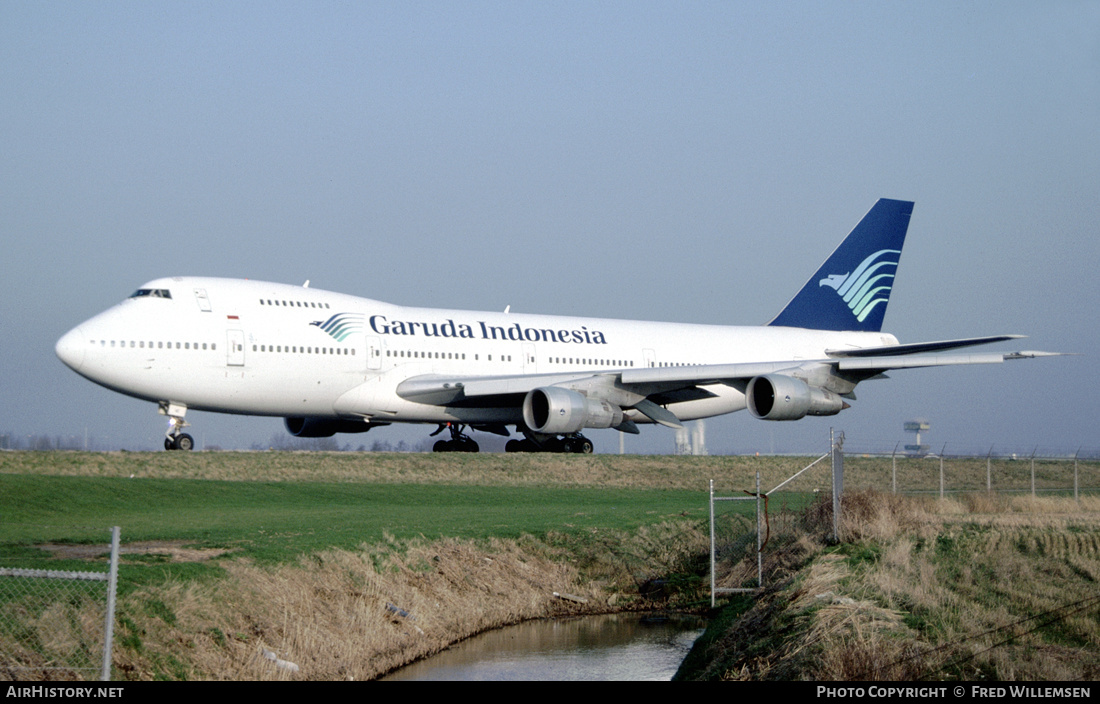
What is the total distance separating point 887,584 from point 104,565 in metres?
8.26

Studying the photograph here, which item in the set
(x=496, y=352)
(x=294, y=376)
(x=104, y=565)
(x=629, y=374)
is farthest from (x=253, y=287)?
(x=104, y=565)

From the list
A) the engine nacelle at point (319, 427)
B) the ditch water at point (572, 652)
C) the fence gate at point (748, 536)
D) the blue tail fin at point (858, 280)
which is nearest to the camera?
the ditch water at point (572, 652)

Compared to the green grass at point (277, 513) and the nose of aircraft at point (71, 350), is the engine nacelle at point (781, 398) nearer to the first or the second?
the green grass at point (277, 513)

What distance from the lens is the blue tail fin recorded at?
41.4 meters

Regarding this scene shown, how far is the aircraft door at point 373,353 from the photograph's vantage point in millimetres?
30094

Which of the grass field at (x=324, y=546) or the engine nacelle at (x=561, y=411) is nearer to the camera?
the grass field at (x=324, y=546)

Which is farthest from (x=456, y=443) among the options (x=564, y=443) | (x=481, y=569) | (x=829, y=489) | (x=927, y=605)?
(x=927, y=605)

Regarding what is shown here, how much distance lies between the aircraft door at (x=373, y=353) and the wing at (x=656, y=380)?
87 cm

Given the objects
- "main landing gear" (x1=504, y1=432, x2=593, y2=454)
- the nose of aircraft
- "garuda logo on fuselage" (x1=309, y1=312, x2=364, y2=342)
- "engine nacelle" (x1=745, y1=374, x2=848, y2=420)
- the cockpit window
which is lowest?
"main landing gear" (x1=504, y1=432, x2=593, y2=454)

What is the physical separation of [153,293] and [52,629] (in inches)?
740

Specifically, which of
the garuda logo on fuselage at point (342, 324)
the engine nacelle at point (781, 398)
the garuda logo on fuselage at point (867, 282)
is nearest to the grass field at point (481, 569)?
the garuda logo on fuselage at point (342, 324)

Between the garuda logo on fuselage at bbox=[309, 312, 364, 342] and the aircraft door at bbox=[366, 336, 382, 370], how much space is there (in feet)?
1.37

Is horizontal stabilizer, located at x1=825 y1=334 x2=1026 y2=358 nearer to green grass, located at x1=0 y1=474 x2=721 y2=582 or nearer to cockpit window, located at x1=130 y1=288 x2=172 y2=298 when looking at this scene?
green grass, located at x1=0 y1=474 x2=721 y2=582

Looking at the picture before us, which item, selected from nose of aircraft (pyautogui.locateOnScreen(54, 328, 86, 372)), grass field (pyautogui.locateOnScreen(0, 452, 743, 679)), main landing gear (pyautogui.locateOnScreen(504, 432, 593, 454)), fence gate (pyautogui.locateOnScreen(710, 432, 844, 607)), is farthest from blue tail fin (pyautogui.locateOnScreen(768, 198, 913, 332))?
nose of aircraft (pyautogui.locateOnScreen(54, 328, 86, 372))
